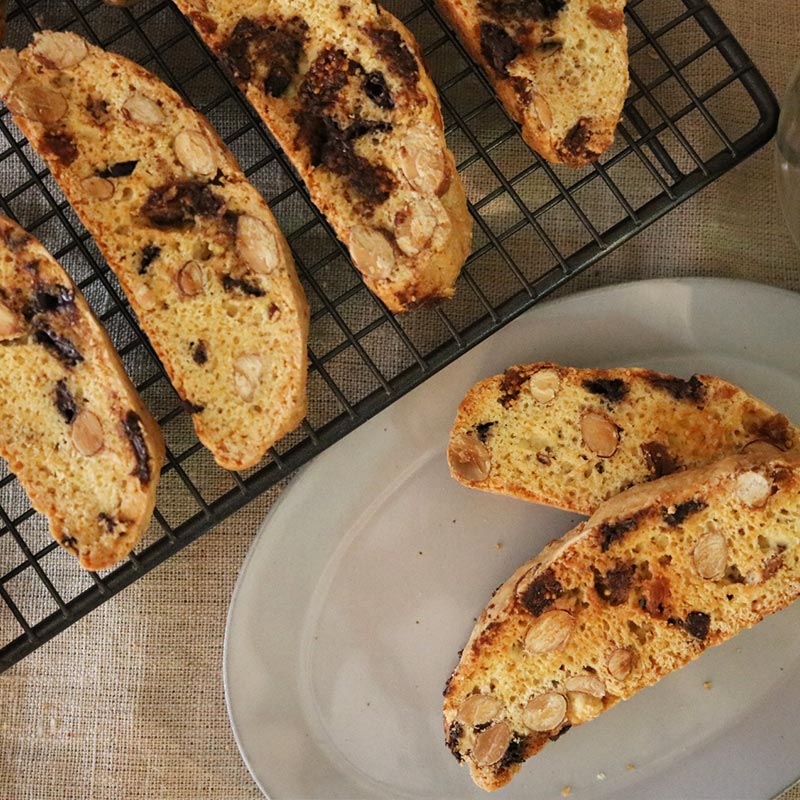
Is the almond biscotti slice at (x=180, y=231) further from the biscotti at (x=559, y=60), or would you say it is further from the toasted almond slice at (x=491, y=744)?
the toasted almond slice at (x=491, y=744)

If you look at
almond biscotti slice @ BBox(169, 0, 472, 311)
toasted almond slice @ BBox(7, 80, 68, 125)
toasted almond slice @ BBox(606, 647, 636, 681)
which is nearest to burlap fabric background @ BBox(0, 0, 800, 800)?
almond biscotti slice @ BBox(169, 0, 472, 311)

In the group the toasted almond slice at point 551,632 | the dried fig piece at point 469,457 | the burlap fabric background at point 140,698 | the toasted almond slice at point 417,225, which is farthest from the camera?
the burlap fabric background at point 140,698

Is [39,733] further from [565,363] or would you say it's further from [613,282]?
[613,282]

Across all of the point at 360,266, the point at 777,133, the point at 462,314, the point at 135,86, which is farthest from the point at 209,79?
the point at 777,133

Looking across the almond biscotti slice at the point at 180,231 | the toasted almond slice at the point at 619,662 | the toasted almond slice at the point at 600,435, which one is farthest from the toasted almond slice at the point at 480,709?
the almond biscotti slice at the point at 180,231

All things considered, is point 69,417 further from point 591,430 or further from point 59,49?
point 591,430

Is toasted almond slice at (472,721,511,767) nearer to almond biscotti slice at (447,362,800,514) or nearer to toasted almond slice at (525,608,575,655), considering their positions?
toasted almond slice at (525,608,575,655)

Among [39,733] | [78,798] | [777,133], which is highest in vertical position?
[777,133]
